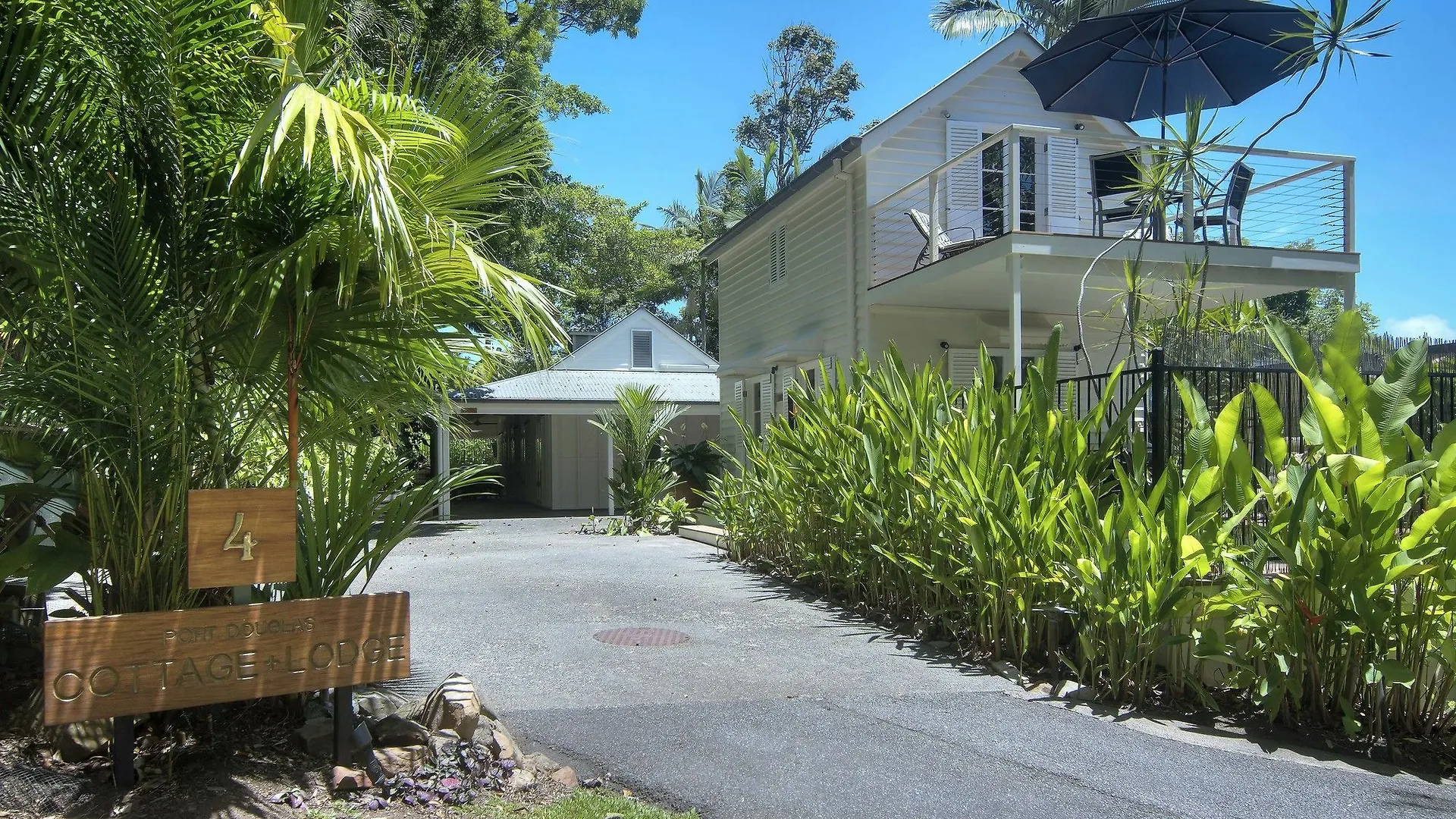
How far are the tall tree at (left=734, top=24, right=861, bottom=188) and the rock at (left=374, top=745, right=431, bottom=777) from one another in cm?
3412

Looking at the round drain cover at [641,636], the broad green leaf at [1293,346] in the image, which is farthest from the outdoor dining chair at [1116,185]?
the round drain cover at [641,636]

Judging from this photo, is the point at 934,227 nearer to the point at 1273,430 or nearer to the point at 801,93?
the point at 1273,430

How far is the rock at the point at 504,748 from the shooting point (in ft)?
14.3

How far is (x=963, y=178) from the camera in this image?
12898 millimetres

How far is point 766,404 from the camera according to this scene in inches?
647

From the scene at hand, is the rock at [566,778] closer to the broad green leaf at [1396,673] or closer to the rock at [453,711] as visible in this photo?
the rock at [453,711]

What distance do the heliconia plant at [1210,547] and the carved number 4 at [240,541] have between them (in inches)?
167

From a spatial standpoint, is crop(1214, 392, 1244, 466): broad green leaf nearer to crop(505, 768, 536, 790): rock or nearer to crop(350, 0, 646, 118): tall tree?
crop(505, 768, 536, 790): rock

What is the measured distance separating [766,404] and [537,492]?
1020 cm

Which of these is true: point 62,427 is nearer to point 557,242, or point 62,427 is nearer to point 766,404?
point 766,404

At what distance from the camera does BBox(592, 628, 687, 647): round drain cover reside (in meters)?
6.93

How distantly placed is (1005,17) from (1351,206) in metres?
16.2

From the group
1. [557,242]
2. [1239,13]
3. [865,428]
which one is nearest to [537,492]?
[557,242]

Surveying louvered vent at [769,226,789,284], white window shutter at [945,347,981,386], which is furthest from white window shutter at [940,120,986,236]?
louvered vent at [769,226,789,284]
